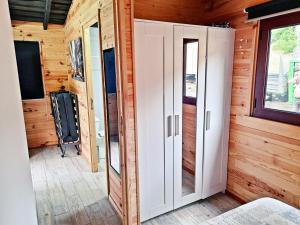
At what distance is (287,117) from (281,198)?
0.77m

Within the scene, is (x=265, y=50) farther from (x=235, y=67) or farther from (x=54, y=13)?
(x=54, y=13)

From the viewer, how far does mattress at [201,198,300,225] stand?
4.22ft

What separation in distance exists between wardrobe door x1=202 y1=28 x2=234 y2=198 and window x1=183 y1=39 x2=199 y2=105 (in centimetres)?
14

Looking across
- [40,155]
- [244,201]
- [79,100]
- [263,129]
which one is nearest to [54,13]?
[79,100]

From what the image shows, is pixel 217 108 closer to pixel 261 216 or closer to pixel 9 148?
pixel 261 216

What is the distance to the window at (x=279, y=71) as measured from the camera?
6.15ft

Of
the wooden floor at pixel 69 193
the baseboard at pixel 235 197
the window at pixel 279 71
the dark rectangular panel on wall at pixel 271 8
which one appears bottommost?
the wooden floor at pixel 69 193

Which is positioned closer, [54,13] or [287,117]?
[287,117]

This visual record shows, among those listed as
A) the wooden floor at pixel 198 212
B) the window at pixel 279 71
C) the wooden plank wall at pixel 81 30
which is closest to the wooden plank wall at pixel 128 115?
the wooden plank wall at pixel 81 30

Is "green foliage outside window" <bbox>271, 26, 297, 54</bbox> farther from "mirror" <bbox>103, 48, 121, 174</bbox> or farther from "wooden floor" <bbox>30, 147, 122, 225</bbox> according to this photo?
"wooden floor" <bbox>30, 147, 122, 225</bbox>

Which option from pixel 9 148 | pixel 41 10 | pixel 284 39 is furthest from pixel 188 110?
pixel 41 10

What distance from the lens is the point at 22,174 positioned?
101 centimetres

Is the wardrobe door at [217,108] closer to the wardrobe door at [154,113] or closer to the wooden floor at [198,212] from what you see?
the wooden floor at [198,212]

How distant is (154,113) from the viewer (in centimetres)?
198
